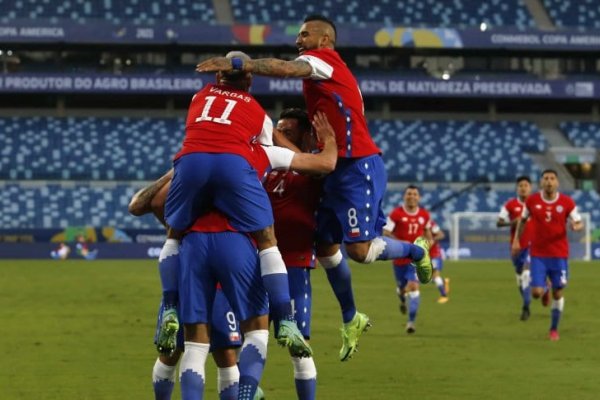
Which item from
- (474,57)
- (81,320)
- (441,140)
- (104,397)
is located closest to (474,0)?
(474,57)

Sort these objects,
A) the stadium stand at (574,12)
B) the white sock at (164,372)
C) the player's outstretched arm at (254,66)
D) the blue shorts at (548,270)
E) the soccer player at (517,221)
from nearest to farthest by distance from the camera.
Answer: the player's outstretched arm at (254,66) → the white sock at (164,372) → the blue shorts at (548,270) → the soccer player at (517,221) → the stadium stand at (574,12)

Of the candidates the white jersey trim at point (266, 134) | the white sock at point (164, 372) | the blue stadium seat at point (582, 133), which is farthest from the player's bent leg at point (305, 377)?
the blue stadium seat at point (582, 133)

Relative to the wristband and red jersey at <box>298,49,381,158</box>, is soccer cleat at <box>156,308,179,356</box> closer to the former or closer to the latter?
the wristband

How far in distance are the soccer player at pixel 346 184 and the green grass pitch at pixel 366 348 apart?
1564 mm

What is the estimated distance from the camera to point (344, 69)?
1002cm

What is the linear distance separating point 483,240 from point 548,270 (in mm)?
29450

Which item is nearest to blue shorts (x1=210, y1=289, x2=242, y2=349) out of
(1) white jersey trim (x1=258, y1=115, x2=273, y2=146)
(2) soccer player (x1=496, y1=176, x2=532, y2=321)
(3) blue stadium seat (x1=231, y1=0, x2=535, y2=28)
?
(1) white jersey trim (x1=258, y1=115, x2=273, y2=146)

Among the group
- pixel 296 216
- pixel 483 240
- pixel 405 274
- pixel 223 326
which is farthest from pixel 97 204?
pixel 223 326

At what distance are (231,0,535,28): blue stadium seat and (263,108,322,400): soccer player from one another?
1854 inches

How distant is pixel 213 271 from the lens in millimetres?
8172

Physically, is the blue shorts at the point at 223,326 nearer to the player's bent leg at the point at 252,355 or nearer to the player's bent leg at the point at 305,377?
the player's bent leg at the point at 252,355

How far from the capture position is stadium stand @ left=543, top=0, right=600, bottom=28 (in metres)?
58.2

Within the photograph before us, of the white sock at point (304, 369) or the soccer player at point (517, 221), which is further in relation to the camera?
the soccer player at point (517, 221)

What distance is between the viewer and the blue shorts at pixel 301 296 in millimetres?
9648
